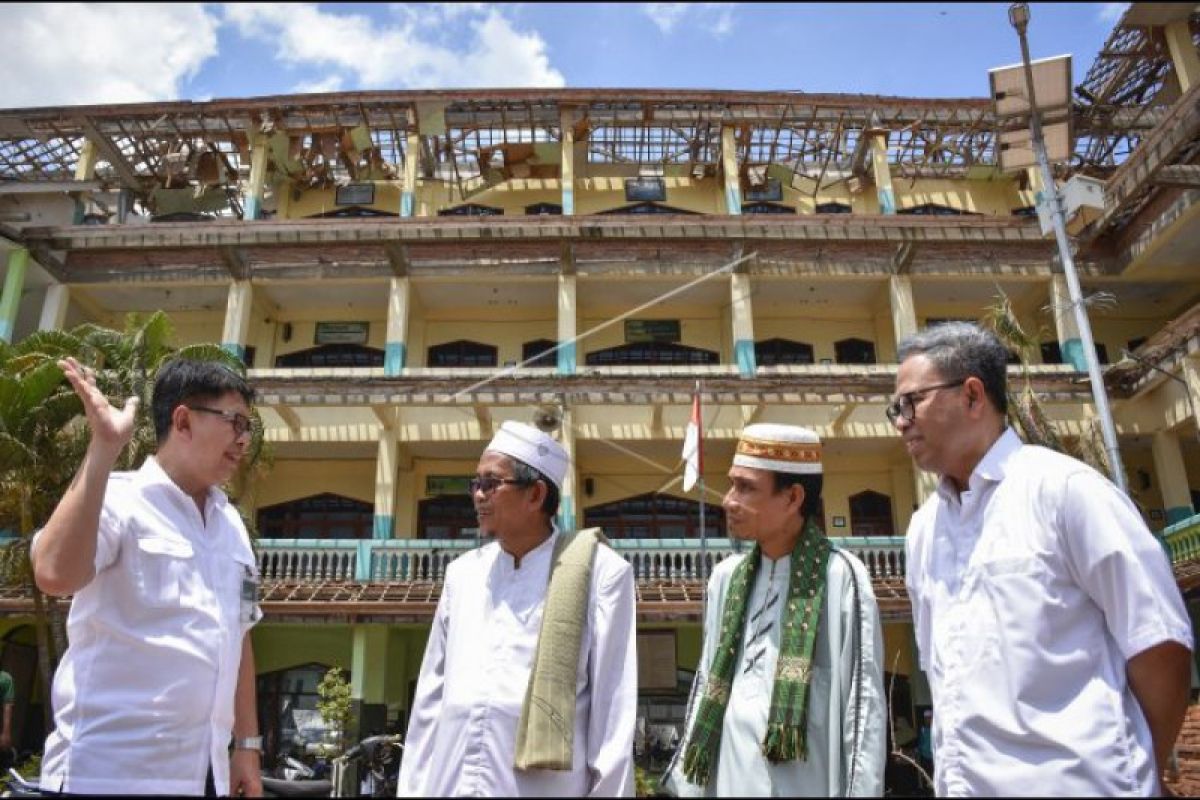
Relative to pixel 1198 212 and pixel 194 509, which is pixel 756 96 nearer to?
pixel 1198 212

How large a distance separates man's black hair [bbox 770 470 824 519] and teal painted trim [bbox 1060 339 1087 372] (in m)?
14.5

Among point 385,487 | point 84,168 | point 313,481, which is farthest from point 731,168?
point 84,168

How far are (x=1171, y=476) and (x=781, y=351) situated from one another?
7107 mm

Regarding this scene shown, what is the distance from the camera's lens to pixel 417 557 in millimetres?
14305

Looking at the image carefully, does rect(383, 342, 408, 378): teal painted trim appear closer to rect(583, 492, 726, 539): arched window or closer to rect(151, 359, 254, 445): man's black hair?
rect(583, 492, 726, 539): arched window

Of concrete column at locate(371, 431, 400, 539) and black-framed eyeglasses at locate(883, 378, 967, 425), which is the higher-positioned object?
concrete column at locate(371, 431, 400, 539)

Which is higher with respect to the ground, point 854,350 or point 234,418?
point 854,350

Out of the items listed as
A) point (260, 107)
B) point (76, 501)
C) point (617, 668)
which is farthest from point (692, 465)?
point (260, 107)

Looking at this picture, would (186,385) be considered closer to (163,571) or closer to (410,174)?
(163,571)

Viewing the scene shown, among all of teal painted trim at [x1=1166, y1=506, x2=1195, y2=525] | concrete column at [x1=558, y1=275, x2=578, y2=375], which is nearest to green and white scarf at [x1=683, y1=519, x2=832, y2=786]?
concrete column at [x1=558, y1=275, x2=578, y2=375]

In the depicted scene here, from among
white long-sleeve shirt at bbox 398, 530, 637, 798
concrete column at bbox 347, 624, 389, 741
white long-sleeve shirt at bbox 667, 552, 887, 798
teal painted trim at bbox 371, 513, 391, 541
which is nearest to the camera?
white long-sleeve shirt at bbox 667, 552, 887, 798

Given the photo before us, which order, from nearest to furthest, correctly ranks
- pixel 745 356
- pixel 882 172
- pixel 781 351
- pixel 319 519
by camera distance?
1. pixel 745 356
2. pixel 319 519
3. pixel 781 351
4. pixel 882 172

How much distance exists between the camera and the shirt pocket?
2.49 m

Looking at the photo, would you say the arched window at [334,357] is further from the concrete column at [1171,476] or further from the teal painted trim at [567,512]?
the concrete column at [1171,476]
